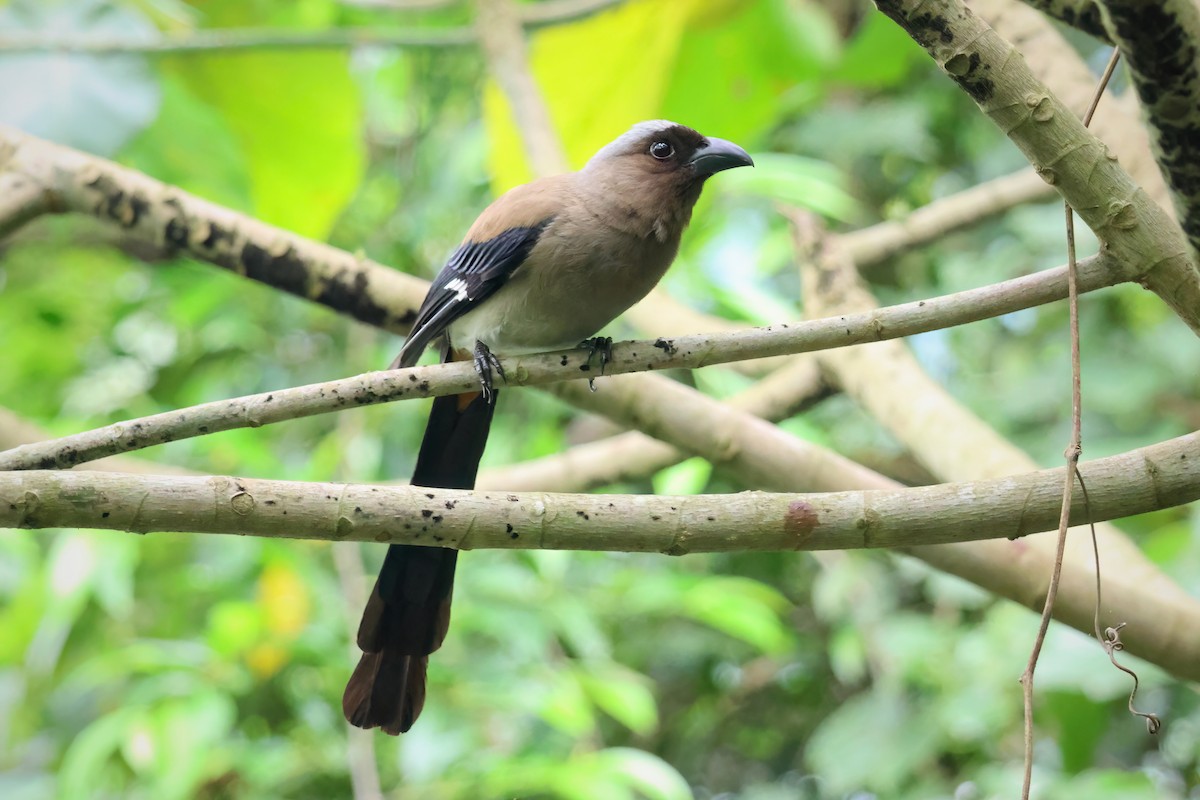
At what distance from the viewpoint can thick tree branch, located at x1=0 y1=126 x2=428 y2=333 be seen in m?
2.02

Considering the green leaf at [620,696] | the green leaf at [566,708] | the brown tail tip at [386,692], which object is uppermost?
the brown tail tip at [386,692]

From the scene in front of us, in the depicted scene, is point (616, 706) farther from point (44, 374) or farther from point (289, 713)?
point (44, 374)

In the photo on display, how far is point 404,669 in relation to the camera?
5.68 ft

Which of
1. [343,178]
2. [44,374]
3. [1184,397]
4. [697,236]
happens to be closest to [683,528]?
[697,236]

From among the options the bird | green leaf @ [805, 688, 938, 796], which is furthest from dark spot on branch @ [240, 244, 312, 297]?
green leaf @ [805, 688, 938, 796]

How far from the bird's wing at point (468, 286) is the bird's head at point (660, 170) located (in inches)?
6.5

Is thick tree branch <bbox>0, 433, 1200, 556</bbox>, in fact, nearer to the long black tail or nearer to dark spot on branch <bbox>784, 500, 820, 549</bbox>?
dark spot on branch <bbox>784, 500, 820, 549</bbox>

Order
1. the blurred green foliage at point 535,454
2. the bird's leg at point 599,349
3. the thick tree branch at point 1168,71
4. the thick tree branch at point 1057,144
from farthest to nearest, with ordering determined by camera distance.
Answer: the blurred green foliage at point 535,454 → the bird's leg at point 599,349 → the thick tree branch at point 1057,144 → the thick tree branch at point 1168,71

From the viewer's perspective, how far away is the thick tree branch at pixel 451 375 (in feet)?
4.05

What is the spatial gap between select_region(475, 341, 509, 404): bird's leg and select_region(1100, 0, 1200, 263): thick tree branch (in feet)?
2.73

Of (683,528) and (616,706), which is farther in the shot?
(616,706)

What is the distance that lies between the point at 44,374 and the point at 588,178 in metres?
2.23

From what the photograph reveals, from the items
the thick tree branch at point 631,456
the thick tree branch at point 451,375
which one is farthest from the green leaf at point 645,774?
the thick tree branch at point 451,375

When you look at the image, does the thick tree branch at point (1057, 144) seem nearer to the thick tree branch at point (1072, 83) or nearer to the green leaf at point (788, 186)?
the thick tree branch at point (1072, 83)
